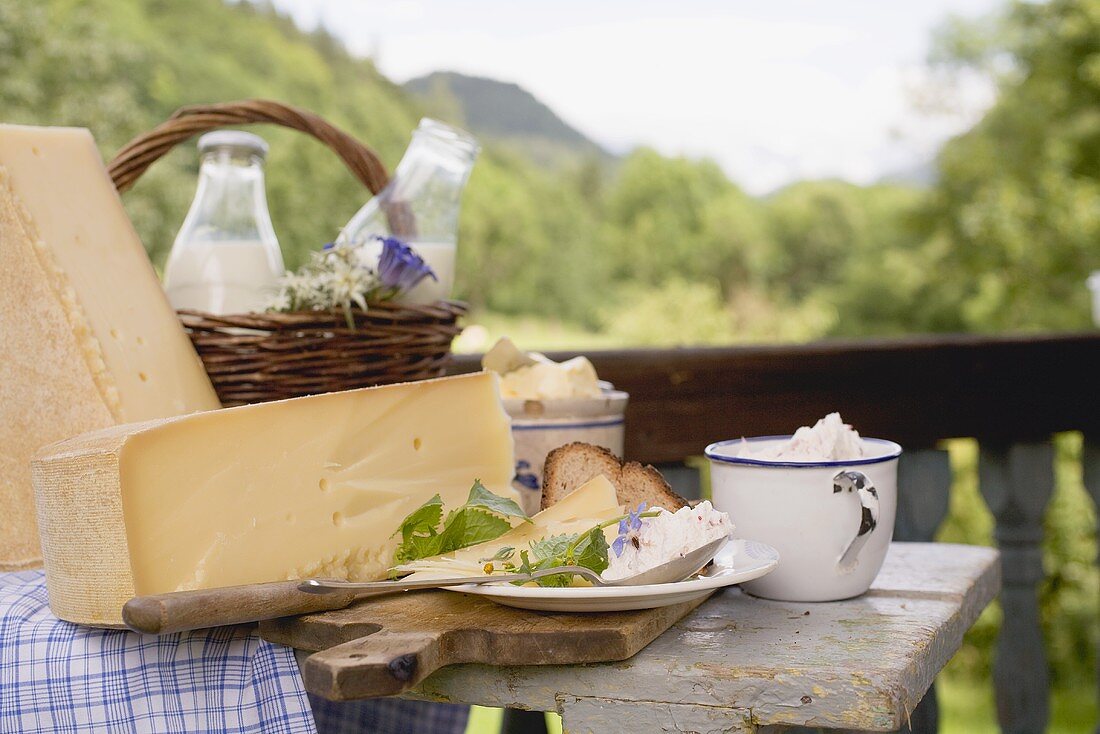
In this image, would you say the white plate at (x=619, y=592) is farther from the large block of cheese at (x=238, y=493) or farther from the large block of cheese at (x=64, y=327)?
the large block of cheese at (x=64, y=327)

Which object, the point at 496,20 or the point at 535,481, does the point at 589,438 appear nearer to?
the point at 535,481

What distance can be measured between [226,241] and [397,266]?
0.22 m

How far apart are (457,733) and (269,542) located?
0.59 m

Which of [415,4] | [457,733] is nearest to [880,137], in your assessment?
[415,4]

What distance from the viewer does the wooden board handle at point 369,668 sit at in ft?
1.86

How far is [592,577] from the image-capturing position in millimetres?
690

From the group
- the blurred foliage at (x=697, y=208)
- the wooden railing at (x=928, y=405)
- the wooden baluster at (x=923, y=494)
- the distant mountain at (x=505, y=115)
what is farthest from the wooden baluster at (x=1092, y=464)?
the distant mountain at (x=505, y=115)

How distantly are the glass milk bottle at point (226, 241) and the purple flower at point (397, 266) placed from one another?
0.14 m

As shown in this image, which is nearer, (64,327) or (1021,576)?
(64,327)

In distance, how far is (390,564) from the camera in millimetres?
890

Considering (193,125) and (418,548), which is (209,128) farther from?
(418,548)

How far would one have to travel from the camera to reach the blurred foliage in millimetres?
11102

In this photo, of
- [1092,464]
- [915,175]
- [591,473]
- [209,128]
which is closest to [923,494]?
[1092,464]

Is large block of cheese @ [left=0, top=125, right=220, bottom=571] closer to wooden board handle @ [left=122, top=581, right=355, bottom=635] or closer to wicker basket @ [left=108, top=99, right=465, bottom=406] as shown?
wicker basket @ [left=108, top=99, right=465, bottom=406]
